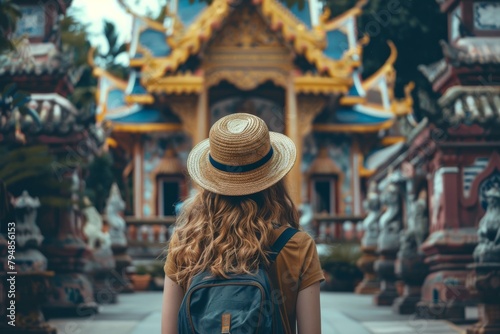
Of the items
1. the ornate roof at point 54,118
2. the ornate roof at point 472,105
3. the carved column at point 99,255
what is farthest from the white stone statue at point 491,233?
the carved column at point 99,255

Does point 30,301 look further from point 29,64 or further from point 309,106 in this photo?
point 309,106

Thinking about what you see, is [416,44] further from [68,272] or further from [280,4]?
[68,272]

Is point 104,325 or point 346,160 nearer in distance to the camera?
point 104,325

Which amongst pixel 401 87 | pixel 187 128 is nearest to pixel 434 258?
pixel 187 128

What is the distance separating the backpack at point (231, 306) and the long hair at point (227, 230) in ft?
0.17

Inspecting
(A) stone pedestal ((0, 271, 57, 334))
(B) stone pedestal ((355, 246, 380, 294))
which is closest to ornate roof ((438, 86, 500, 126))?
(A) stone pedestal ((0, 271, 57, 334))

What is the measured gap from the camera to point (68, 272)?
472 inches

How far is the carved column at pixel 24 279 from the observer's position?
8625 mm

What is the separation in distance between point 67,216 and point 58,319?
50.6 inches

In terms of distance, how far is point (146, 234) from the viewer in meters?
23.5

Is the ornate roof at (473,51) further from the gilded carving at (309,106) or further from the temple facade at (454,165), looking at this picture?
the gilded carving at (309,106)

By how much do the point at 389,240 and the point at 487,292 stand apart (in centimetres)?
533

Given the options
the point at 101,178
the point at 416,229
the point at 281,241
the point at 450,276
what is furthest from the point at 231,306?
the point at 101,178

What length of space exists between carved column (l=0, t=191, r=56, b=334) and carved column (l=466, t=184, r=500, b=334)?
3.67m
